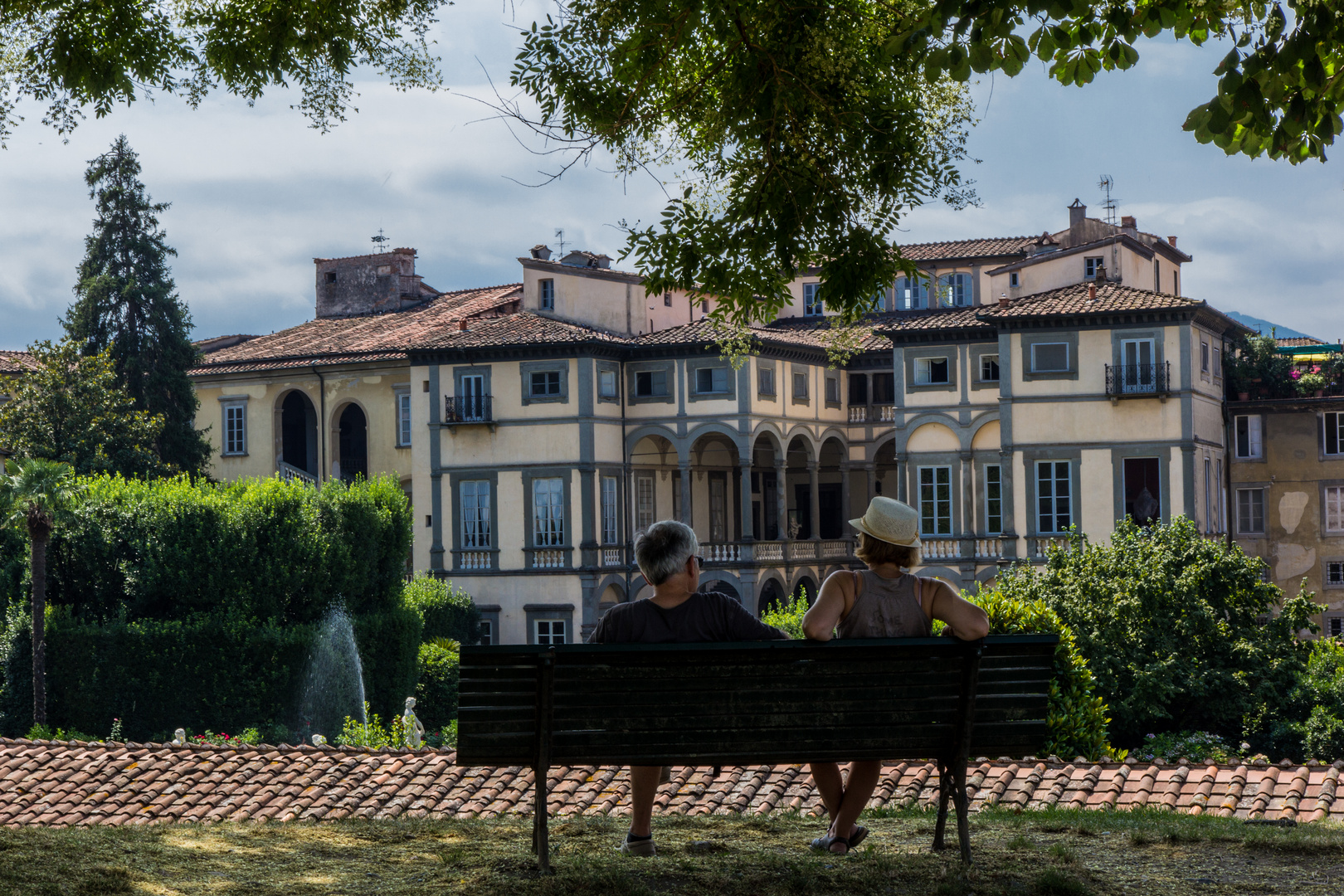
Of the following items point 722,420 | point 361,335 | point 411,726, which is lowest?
point 411,726

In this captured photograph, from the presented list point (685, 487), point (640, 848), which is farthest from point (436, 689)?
point (640, 848)

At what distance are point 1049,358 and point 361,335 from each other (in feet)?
75.6

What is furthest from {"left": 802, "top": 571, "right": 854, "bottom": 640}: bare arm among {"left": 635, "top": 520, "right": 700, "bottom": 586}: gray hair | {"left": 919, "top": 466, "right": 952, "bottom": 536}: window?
{"left": 919, "top": 466, "right": 952, "bottom": 536}: window

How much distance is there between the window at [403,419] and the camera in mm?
47094

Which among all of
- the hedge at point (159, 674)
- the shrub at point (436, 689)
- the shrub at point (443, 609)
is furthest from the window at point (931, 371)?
the hedge at point (159, 674)

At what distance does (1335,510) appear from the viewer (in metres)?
43.1

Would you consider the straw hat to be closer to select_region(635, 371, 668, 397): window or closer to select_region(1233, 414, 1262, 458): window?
select_region(635, 371, 668, 397): window

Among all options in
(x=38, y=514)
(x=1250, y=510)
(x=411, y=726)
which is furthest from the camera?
(x=1250, y=510)

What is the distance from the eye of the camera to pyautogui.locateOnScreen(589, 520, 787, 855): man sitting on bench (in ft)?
19.2

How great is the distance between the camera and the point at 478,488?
44.1 meters

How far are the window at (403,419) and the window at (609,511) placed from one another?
733 cm

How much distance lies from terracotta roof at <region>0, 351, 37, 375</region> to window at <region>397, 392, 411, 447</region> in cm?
1075

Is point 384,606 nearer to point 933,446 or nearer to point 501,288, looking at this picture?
point 933,446

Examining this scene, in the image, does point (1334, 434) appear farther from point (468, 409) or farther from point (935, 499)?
point (468, 409)
